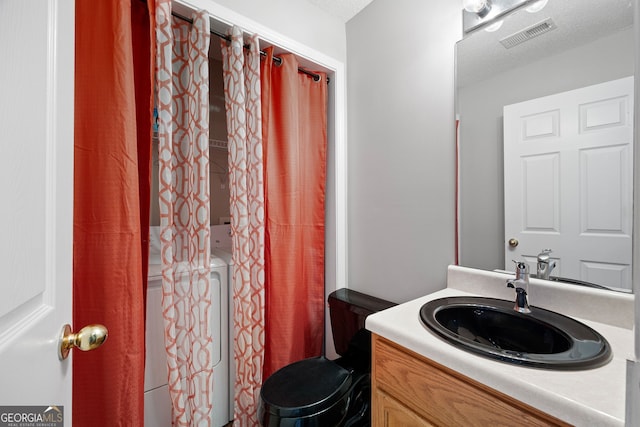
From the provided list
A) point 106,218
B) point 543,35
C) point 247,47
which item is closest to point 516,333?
point 543,35

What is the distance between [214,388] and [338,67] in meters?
2.05

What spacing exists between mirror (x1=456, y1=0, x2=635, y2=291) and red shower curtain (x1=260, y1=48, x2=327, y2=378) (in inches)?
33.0

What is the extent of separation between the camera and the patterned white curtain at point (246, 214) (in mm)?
1362

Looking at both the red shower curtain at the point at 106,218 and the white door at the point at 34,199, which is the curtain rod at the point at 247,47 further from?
the white door at the point at 34,199

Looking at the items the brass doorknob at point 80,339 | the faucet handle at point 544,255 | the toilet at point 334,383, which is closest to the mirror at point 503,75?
the faucet handle at point 544,255

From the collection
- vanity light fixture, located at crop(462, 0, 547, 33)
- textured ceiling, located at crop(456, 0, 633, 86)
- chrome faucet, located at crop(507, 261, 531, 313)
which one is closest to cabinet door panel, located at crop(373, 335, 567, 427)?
chrome faucet, located at crop(507, 261, 531, 313)

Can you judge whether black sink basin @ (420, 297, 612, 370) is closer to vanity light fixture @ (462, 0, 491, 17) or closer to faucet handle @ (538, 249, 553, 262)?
faucet handle @ (538, 249, 553, 262)

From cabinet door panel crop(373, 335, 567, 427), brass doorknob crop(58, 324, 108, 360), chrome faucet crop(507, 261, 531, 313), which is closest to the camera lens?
brass doorknob crop(58, 324, 108, 360)

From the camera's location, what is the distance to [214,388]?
4.77 feet

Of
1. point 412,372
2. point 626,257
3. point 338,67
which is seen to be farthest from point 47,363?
point 338,67

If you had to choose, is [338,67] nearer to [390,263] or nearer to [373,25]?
[373,25]

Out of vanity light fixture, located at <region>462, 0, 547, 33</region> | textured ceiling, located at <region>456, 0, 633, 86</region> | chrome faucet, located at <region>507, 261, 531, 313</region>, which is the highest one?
vanity light fixture, located at <region>462, 0, 547, 33</region>

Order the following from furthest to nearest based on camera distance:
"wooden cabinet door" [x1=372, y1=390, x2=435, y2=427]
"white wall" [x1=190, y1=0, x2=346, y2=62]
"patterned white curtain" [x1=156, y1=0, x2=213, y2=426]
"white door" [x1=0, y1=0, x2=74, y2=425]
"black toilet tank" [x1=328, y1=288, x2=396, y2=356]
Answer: "black toilet tank" [x1=328, y1=288, x2=396, y2=356] < "white wall" [x1=190, y1=0, x2=346, y2=62] < "patterned white curtain" [x1=156, y1=0, x2=213, y2=426] < "wooden cabinet door" [x1=372, y1=390, x2=435, y2=427] < "white door" [x1=0, y1=0, x2=74, y2=425]

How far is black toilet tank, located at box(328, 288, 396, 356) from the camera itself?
145 centimetres
